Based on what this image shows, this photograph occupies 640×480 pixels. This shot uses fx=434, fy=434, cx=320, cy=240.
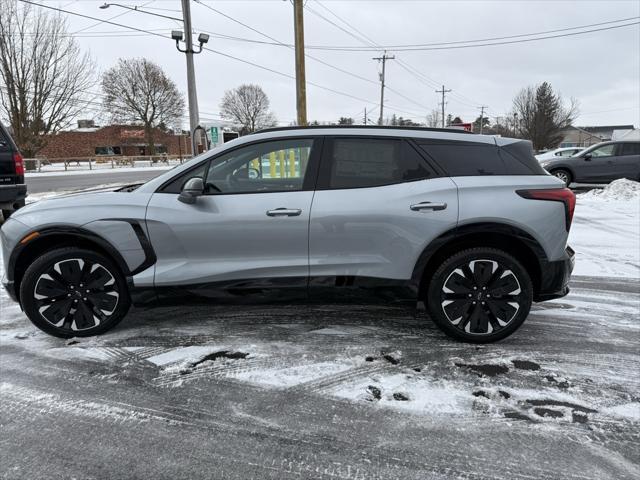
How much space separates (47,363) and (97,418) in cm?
100

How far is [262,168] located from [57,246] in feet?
5.82

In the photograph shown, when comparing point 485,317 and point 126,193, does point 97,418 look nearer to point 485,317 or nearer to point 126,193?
point 126,193

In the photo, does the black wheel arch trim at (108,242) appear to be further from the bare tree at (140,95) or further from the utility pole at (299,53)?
the bare tree at (140,95)

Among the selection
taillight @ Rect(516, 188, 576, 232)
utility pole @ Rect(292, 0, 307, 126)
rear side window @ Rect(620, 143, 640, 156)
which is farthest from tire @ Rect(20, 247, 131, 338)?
rear side window @ Rect(620, 143, 640, 156)

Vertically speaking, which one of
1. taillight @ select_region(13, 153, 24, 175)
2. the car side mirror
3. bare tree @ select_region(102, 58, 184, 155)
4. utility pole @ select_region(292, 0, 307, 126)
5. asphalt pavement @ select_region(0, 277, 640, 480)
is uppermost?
bare tree @ select_region(102, 58, 184, 155)

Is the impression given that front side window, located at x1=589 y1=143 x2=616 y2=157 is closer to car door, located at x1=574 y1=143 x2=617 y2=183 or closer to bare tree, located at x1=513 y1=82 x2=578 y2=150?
car door, located at x1=574 y1=143 x2=617 y2=183

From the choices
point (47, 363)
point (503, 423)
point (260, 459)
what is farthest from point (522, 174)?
point (47, 363)

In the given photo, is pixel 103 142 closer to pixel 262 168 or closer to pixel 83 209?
pixel 83 209

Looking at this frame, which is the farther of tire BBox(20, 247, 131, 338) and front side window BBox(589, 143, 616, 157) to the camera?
front side window BBox(589, 143, 616, 157)

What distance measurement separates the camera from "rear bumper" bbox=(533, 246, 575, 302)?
3355 mm

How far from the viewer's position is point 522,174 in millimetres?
3371

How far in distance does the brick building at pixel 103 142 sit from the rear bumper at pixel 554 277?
5774 cm

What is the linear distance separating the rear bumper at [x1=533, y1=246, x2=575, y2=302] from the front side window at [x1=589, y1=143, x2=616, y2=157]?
13311 millimetres

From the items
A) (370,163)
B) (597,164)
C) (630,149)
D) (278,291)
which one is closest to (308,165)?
(370,163)
